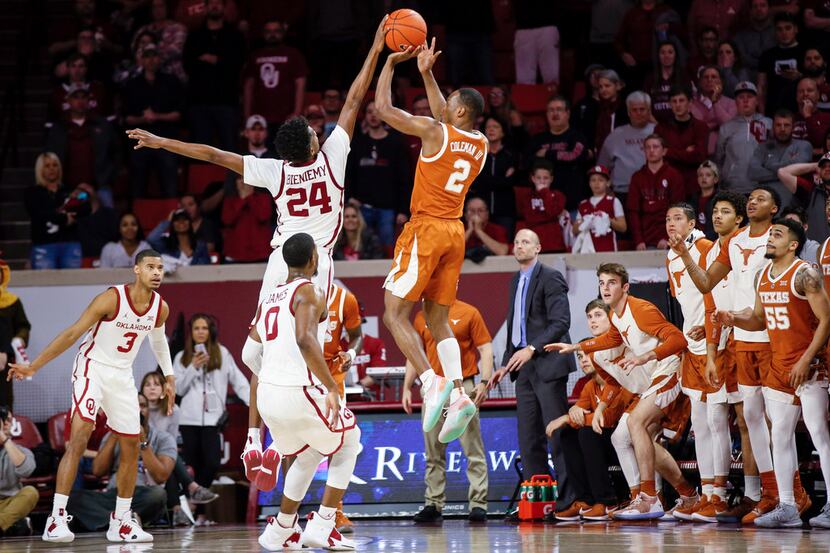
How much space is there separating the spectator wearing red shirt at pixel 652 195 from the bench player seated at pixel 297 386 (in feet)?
21.2

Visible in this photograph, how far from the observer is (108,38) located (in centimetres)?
1758

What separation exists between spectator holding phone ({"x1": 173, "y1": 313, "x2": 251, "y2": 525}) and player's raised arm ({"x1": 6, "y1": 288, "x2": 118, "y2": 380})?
106 inches

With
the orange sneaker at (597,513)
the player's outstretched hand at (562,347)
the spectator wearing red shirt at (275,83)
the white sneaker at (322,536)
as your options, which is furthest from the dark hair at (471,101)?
the spectator wearing red shirt at (275,83)

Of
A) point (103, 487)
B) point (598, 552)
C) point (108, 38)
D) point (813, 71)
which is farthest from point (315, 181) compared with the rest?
point (108, 38)

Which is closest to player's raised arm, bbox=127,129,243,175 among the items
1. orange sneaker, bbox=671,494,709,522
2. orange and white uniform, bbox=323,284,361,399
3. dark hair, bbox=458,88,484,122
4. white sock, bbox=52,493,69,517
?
orange and white uniform, bbox=323,284,361,399

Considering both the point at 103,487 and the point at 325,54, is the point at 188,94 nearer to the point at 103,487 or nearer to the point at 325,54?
the point at 325,54

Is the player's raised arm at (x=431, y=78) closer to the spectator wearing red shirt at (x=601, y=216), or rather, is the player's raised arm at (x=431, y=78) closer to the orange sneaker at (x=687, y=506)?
the orange sneaker at (x=687, y=506)

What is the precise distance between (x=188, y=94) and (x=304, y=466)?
9.39 meters

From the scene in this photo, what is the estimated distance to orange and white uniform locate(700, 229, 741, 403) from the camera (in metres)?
9.89

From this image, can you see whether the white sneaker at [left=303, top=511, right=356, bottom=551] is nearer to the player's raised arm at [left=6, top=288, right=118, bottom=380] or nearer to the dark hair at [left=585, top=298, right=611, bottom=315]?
the player's raised arm at [left=6, top=288, right=118, bottom=380]

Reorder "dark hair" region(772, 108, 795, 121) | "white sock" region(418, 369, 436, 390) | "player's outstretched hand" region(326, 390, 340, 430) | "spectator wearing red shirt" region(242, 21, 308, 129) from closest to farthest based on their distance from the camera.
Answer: "player's outstretched hand" region(326, 390, 340, 430) → "white sock" region(418, 369, 436, 390) → "dark hair" region(772, 108, 795, 121) → "spectator wearing red shirt" region(242, 21, 308, 129)

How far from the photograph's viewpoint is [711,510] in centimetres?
977

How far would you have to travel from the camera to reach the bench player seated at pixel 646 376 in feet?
33.0

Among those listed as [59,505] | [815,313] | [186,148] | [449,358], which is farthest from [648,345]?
[59,505]
